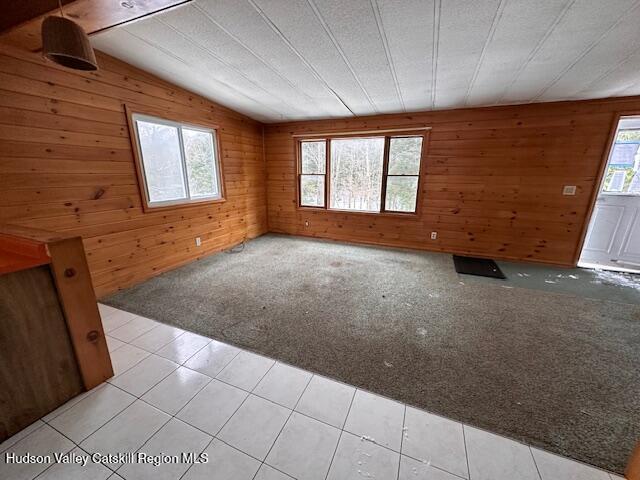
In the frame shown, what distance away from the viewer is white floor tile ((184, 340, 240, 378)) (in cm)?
161

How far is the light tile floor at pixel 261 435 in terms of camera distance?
1060 mm

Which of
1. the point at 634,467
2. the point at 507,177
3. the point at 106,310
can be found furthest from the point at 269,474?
the point at 507,177

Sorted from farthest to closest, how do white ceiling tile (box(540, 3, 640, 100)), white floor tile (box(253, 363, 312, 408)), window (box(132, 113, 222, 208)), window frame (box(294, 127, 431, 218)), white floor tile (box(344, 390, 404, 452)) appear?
window frame (box(294, 127, 431, 218)), window (box(132, 113, 222, 208)), white ceiling tile (box(540, 3, 640, 100)), white floor tile (box(253, 363, 312, 408)), white floor tile (box(344, 390, 404, 452))

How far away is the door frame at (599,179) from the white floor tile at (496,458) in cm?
358

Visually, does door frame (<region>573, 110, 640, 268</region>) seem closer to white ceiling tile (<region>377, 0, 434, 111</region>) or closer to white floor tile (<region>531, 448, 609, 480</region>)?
white ceiling tile (<region>377, 0, 434, 111</region>)

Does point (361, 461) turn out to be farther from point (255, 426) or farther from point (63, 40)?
point (63, 40)

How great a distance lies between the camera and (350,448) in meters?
1.15

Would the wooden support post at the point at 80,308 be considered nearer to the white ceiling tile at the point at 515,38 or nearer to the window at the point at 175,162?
the window at the point at 175,162

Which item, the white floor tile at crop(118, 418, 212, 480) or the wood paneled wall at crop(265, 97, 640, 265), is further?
the wood paneled wall at crop(265, 97, 640, 265)

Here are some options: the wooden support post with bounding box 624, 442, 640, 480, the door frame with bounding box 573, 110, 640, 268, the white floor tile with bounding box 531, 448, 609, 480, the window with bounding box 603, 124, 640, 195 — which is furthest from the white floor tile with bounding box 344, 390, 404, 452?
the window with bounding box 603, 124, 640, 195

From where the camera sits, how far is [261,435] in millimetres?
1206

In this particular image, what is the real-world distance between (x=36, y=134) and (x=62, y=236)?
1353 millimetres

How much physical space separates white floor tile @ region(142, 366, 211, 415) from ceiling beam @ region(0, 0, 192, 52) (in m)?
2.21

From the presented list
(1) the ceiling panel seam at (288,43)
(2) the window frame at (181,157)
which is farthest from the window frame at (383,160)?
(2) the window frame at (181,157)
